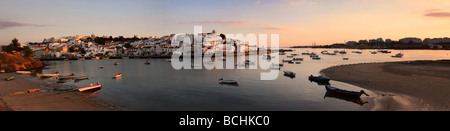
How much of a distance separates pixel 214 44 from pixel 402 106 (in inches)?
3642

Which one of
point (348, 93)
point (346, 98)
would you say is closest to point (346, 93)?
point (348, 93)

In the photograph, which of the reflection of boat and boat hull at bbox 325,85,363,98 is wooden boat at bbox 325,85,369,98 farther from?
the reflection of boat

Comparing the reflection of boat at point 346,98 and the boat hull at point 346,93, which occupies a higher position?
the boat hull at point 346,93

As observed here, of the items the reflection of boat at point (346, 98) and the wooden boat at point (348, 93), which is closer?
the reflection of boat at point (346, 98)

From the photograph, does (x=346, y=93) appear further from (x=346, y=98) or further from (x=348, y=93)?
(x=346, y=98)

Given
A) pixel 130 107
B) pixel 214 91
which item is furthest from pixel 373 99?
pixel 130 107

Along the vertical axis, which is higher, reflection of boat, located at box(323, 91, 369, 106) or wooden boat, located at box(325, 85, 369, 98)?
wooden boat, located at box(325, 85, 369, 98)

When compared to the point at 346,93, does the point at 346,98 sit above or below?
below

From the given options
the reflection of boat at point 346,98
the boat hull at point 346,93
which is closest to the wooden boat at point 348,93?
the boat hull at point 346,93

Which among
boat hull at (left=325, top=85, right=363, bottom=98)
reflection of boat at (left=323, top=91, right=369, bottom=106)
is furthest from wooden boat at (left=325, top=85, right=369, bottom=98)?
reflection of boat at (left=323, top=91, right=369, bottom=106)

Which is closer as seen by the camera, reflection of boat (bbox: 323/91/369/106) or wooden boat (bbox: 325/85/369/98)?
reflection of boat (bbox: 323/91/369/106)

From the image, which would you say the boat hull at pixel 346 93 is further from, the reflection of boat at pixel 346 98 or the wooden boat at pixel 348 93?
the reflection of boat at pixel 346 98

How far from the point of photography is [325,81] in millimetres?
25297

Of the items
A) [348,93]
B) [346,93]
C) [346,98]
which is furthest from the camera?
[346,93]
